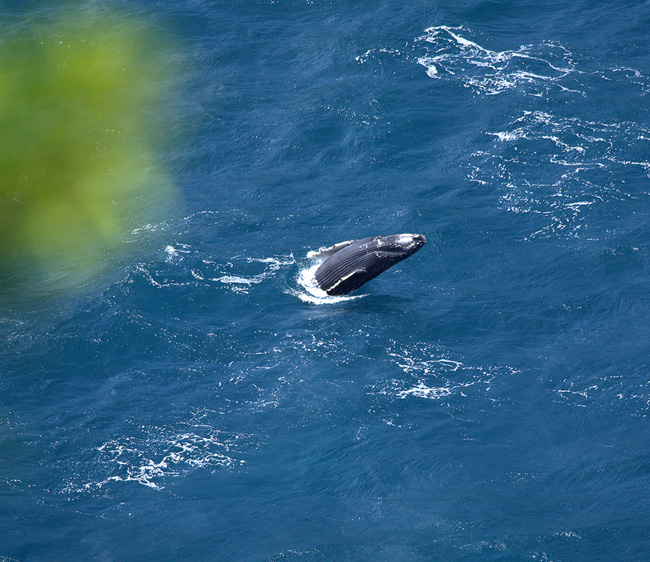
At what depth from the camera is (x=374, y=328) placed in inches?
2443

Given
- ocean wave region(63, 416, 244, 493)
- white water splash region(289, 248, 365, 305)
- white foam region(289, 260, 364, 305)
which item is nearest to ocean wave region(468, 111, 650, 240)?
white water splash region(289, 248, 365, 305)

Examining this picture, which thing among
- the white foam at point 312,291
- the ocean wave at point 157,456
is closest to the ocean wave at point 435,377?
the white foam at point 312,291

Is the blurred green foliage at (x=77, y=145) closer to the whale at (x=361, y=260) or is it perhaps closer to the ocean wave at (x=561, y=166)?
the whale at (x=361, y=260)

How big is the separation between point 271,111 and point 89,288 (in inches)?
1032

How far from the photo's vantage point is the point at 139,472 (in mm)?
52906

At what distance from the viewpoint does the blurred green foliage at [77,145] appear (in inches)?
2827

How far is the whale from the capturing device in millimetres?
61875

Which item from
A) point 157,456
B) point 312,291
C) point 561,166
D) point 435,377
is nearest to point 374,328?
point 312,291

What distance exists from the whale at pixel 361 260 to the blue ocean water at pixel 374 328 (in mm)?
1516

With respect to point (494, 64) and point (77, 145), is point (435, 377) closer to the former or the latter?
point (494, 64)

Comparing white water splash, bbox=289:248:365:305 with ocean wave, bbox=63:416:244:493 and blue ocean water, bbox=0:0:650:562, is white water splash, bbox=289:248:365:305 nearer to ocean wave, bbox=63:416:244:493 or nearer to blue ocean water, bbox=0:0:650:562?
blue ocean water, bbox=0:0:650:562

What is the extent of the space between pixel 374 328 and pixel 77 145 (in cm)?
3614

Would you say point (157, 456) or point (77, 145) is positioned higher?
point (77, 145)

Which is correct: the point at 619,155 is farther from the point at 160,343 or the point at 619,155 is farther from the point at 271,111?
the point at 160,343
